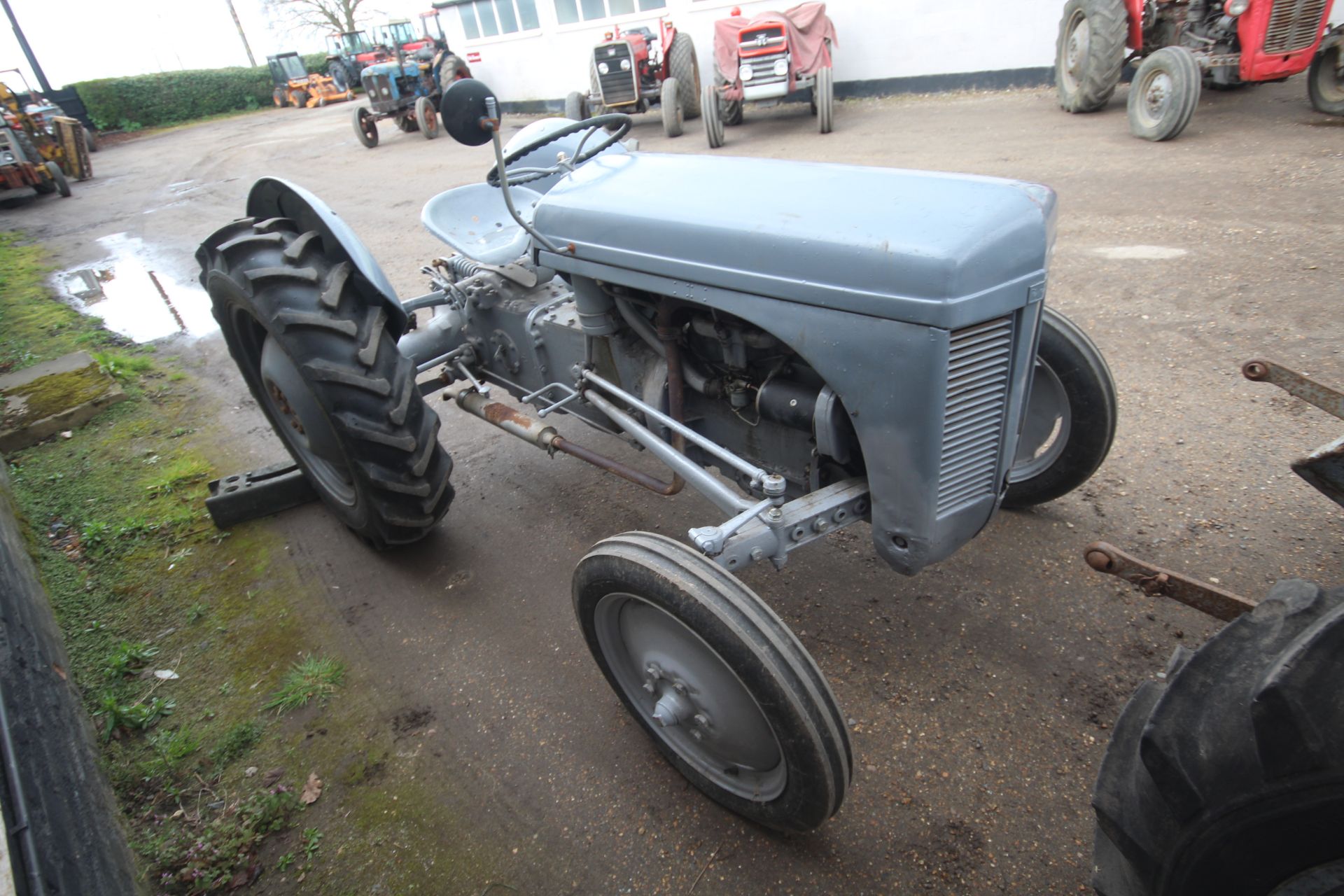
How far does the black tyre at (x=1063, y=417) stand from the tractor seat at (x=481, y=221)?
2.12 metres

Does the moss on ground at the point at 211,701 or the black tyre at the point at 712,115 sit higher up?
the black tyre at the point at 712,115

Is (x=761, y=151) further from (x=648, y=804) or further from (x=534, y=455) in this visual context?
(x=648, y=804)

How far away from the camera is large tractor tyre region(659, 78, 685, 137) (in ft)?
35.2

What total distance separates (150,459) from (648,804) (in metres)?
3.55

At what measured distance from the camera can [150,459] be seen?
13.2 feet

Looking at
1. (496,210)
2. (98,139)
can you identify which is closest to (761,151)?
(496,210)

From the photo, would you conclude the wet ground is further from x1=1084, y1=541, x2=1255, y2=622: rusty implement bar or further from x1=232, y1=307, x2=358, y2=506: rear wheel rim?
x1=1084, y1=541, x2=1255, y2=622: rusty implement bar

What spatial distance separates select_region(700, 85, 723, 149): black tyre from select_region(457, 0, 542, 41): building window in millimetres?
7184

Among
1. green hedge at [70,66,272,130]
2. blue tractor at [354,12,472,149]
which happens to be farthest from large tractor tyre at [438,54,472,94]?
green hedge at [70,66,272,130]

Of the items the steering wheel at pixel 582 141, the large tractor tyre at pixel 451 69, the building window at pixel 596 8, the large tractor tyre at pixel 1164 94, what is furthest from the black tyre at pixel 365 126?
the steering wheel at pixel 582 141

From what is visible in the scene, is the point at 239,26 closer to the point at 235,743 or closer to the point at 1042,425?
the point at 235,743

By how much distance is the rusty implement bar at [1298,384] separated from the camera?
1.99 meters

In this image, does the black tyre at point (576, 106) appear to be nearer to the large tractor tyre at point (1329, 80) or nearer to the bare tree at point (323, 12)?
the large tractor tyre at point (1329, 80)

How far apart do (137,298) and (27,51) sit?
67.6 ft
